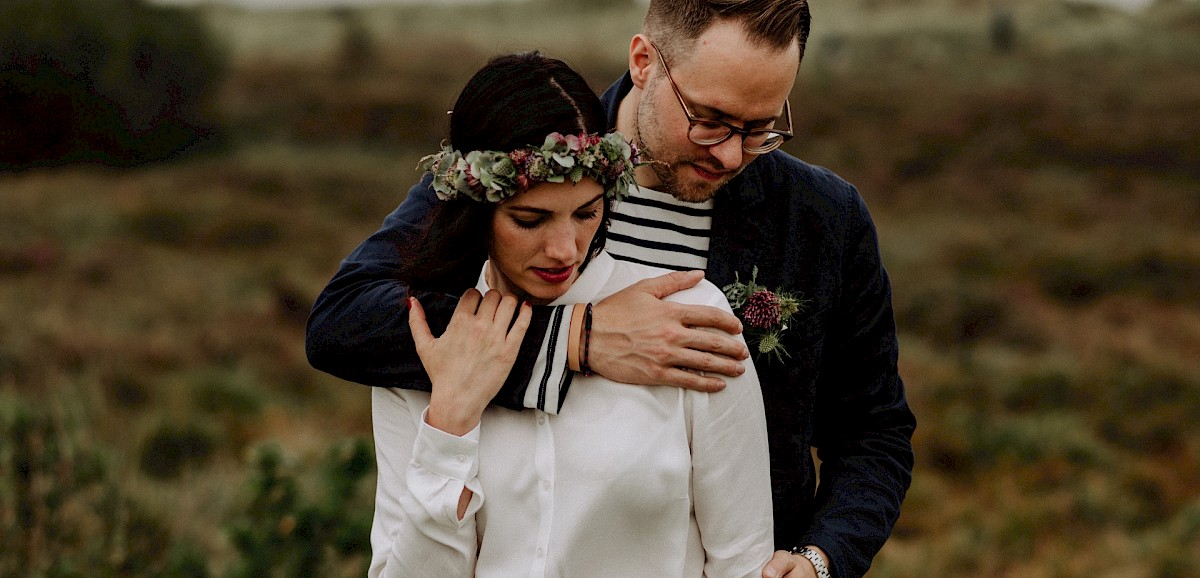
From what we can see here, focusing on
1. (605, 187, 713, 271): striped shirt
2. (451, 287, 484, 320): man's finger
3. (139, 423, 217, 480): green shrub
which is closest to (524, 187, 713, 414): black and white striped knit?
(605, 187, 713, 271): striped shirt

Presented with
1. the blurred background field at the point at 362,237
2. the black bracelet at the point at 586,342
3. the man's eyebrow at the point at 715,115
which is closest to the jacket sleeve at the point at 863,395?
the man's eyebrow at the point at 715,115

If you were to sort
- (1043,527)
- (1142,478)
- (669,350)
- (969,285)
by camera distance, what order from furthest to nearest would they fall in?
(969,285) → (1142,478) → (1043,527) → (669,350)

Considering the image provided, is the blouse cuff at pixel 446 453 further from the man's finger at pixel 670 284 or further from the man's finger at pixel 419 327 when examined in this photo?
the man's finger at pixel 670 284

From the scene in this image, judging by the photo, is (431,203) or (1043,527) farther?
(1043,527)

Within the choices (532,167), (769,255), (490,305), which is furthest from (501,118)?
(769,255)

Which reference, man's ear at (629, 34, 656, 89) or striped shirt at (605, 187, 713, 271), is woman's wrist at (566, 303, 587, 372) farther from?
man's ear at (629, 34, 656, 89)

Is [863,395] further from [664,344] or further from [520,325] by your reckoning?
[520,325]

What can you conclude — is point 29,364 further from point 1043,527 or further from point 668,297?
point 668,297

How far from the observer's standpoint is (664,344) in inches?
→ 90.7

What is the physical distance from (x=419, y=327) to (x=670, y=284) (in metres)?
0.58

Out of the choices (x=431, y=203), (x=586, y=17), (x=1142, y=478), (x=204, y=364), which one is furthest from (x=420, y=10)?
(x=431, y=203)

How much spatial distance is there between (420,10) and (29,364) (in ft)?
103

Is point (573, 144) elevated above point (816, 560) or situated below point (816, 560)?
above

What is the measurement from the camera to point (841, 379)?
289 cm
